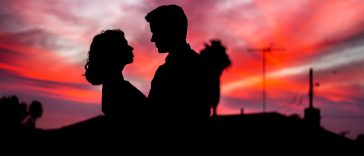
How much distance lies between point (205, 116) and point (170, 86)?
437 mm

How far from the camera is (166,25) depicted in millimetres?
4328

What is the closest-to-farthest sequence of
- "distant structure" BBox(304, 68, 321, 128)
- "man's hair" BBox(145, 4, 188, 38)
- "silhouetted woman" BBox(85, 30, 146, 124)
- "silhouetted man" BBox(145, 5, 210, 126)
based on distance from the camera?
"silhouetted man" BBox(145, 5, 210, 126), "man's hair" BBox(145, 4, 188, 38), "silhouetted woman" BBox(85, 30, 146, 124), "distant structure" BBox(304, 68, 321, 128)

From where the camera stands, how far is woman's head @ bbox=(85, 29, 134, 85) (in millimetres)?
5053

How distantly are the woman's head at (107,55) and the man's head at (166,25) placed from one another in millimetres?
823

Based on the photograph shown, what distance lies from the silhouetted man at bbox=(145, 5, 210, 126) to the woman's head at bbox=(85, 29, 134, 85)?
0.83 m

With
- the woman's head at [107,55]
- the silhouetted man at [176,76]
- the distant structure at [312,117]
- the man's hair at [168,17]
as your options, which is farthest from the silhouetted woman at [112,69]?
the distant structure at [312,117]

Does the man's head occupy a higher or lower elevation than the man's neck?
higher

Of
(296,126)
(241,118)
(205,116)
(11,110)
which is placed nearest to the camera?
(205,116)

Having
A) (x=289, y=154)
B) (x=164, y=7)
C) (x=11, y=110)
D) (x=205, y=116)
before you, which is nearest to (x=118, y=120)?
(x=205, y=116)

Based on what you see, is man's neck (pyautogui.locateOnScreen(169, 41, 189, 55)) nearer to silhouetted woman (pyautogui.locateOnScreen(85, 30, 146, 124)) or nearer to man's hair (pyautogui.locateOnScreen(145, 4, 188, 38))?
man's hair (pyautogui.locateOnScreen(145, 4, 188, 38))

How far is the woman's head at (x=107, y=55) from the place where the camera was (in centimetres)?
505

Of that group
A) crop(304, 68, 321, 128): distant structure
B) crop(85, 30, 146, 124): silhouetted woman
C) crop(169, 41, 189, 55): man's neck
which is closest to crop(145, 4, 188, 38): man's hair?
crop(169, 41, 189, 55): man's neck

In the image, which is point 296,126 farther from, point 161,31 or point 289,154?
point 161,31

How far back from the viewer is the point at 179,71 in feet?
13.8
